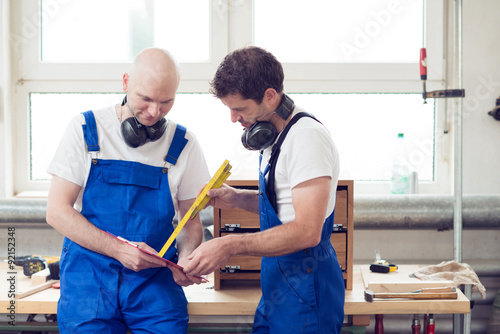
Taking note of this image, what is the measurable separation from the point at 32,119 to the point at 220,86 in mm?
1823

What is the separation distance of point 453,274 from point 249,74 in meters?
1.37

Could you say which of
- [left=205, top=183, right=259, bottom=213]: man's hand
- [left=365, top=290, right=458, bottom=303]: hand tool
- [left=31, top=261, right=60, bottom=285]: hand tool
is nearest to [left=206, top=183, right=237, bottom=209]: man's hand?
[left=205, top=183, right=259, bottom=213]: man's hand

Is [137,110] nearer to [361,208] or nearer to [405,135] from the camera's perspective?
Answer: [361,208]

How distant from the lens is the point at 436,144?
2.86m

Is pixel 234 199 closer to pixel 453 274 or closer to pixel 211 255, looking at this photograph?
pixel 211 255

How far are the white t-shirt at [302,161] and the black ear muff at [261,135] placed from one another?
2.5 inches

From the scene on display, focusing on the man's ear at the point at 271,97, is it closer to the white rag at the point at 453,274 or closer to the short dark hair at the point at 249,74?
the short dark hair at the point at 249,74

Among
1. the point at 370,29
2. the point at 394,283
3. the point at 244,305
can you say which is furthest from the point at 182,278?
the point at 370,29

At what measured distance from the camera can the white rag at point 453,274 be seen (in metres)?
2.12

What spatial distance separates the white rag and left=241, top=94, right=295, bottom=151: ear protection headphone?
108 cm

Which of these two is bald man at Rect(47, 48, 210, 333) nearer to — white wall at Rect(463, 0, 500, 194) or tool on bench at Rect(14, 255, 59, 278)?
tool on bench at Rect(14, 255, 59, 278)

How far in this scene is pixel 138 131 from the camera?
1706 millimetres

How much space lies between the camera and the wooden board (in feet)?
6.39

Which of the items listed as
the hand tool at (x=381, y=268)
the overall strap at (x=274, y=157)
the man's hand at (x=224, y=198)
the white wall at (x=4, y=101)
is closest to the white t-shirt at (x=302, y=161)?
the overall strap at (x=274, y=157)
